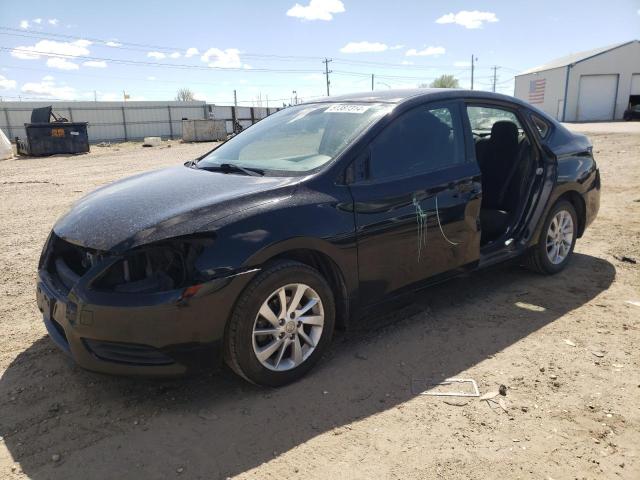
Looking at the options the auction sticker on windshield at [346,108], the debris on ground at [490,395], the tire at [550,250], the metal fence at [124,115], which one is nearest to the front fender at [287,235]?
the auction sticker on windshield at [346,108]

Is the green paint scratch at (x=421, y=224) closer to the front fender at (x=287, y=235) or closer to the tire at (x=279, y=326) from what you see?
the front fender at (x=287, y=235)

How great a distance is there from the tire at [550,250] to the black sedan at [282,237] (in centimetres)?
11

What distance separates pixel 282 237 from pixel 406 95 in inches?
64.3

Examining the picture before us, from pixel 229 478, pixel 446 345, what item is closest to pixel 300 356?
pixel 229 478

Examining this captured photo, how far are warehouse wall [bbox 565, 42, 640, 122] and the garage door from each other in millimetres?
355

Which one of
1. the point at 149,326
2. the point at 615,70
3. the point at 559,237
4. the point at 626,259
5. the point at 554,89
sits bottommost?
the point at 626,259

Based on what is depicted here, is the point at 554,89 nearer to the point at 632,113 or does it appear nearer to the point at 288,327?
the point at 632,113

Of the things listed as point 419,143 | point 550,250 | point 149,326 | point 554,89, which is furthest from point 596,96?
point 149,326

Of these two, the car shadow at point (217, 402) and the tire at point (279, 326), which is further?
the tire at point (279, 326)

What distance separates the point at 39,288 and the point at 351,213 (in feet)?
6.47

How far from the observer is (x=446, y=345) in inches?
140

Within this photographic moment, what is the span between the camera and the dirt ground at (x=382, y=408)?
2.43 meters

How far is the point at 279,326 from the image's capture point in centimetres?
294

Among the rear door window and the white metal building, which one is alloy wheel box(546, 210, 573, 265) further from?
the white metal building
